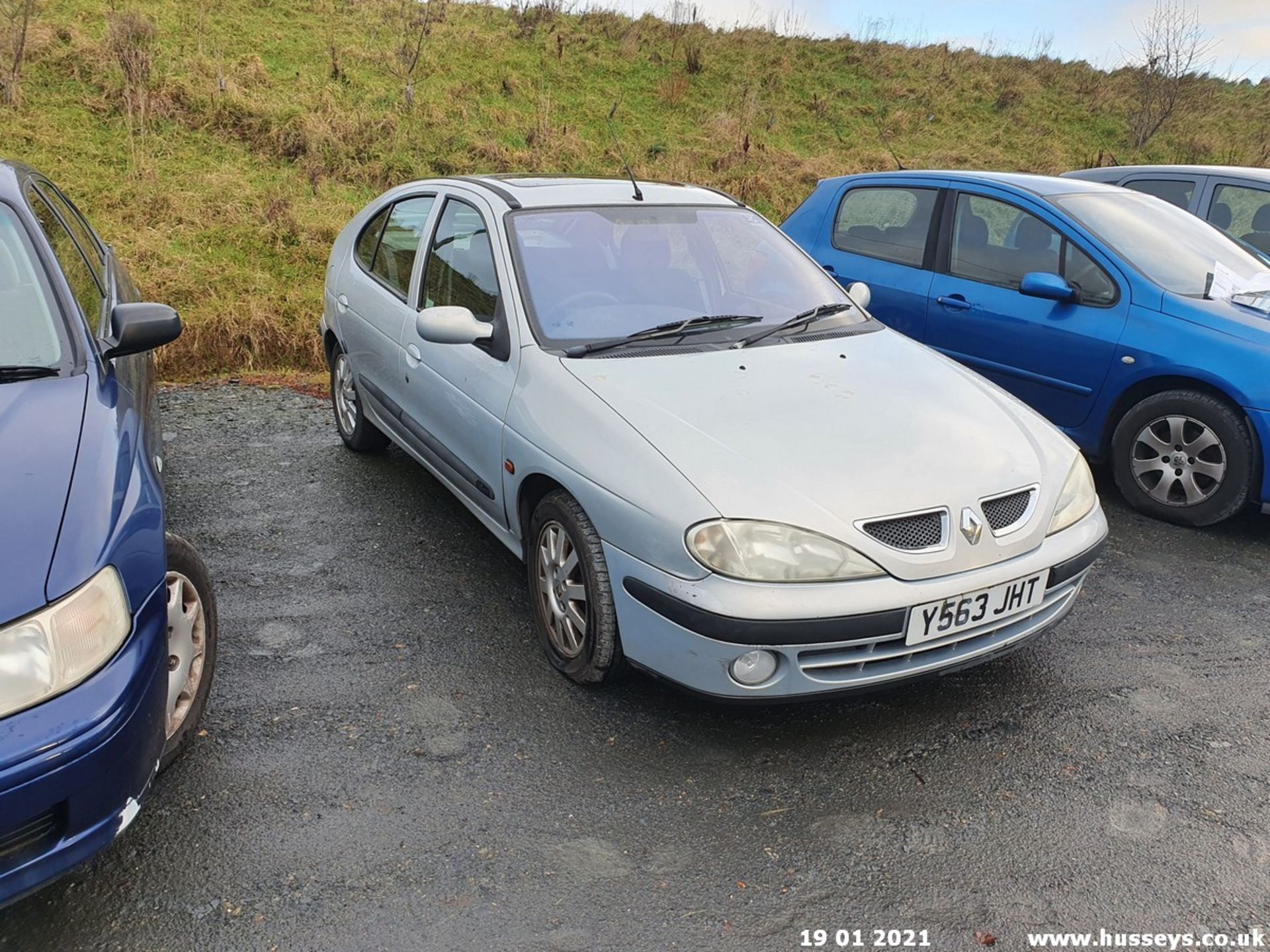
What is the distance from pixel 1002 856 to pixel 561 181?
3.20m

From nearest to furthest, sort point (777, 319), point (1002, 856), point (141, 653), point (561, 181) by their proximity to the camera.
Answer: point (141, 653)
point (1002, 856)
point (777, 319)
point (561, 181)

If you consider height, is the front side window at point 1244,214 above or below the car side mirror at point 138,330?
above

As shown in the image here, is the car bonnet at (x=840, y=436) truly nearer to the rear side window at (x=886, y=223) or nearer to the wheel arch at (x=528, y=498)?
the wheel arch at (x=528, y=498)

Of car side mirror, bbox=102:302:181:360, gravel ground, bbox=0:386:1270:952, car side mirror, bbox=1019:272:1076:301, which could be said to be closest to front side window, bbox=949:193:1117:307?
car side mirror, bbox=1019:272:1076:301

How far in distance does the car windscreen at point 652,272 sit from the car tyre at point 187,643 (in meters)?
1.39

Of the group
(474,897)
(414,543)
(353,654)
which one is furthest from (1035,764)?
(414,543)

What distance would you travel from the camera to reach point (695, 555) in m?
2.56

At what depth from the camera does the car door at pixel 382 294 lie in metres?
4.32

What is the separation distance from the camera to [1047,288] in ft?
15.7

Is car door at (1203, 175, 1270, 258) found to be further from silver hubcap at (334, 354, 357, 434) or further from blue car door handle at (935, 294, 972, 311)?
silver hubcap at (334, 354, 357, 434)

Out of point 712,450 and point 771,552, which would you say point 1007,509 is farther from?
point 712,450

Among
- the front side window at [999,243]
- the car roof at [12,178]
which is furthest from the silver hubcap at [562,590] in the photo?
the front side window at [999,243]

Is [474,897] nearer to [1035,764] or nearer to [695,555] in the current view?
[695,555]

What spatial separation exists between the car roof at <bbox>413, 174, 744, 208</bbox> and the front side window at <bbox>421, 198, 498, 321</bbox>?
171mm
